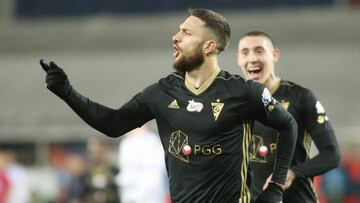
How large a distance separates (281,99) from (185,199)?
138 cm

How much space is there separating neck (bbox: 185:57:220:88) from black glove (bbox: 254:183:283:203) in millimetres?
696

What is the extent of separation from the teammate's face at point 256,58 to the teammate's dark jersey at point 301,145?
0.72 feet

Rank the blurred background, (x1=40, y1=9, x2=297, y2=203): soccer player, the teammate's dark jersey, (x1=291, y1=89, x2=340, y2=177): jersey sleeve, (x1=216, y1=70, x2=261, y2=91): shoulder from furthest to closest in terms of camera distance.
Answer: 1. the blurred background
2. the teammate's dark jersey
3. (x1=291, y1=89, x2=340, y2=177): jersey sleeve
4. (x1=216, y1=70, x2=261, y2=91): shoulder
5. (x1=40, y1=9, x2=297, y2=203): soccer player

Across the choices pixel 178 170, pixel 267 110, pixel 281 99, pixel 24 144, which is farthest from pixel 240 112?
pixel 24 144

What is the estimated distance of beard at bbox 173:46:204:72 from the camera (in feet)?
15.7

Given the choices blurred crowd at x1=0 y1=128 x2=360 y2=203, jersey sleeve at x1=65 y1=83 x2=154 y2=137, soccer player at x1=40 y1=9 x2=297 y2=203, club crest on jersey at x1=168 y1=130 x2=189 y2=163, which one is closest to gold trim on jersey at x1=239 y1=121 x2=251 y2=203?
soccer player at x1=40 y1=9 x2=297 y2=203

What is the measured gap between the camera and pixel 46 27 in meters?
20.5

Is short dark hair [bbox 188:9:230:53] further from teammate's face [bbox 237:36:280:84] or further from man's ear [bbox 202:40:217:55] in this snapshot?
teammate's face [bbox 237:36:280:84]

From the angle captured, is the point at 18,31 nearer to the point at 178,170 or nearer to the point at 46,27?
the point at 46,27

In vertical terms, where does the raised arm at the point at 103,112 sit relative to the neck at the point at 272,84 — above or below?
below

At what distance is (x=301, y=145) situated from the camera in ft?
18.9

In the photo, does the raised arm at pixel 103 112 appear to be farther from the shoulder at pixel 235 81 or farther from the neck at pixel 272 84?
the neck at pixel 272 84

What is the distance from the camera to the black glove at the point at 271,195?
4.89m

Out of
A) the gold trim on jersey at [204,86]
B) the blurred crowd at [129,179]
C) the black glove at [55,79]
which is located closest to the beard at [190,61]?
the gold trim on jersey at [204,86]
